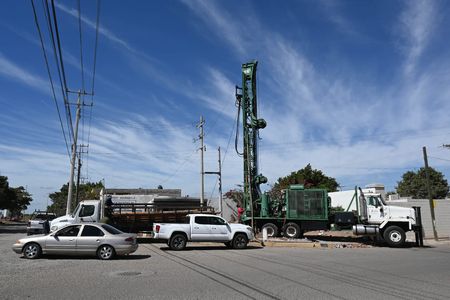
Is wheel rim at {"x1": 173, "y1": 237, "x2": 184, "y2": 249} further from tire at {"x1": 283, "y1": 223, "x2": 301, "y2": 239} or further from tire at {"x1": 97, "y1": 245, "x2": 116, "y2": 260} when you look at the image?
tire at {"x1": 283, "y1": 223, "x2": 301, "y2": 239}

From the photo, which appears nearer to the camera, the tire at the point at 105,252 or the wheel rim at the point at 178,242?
the tire at the point at 105,252

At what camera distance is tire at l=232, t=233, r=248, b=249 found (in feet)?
68.0

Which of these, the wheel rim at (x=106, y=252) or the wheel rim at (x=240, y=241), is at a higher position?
the wheel rim at (x=240, y=241)

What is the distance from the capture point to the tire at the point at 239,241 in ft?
68.0

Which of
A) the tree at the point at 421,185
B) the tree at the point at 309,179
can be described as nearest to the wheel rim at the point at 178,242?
the tree at the point at 309,179

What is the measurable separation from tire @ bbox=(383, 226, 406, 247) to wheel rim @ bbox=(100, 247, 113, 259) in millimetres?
15713

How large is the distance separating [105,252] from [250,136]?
704 inches

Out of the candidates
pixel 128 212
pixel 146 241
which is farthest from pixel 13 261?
pixel 146 241

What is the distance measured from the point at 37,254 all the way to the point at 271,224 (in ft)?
52.4

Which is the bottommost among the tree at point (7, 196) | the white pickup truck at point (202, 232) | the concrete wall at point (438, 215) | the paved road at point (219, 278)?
the paved road at point (219, 278)

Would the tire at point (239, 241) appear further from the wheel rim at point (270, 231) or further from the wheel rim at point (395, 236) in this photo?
the wheel rim at point (395, 236)

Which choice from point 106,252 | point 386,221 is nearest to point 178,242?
point 106,252

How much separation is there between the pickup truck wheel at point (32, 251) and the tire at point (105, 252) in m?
2.04

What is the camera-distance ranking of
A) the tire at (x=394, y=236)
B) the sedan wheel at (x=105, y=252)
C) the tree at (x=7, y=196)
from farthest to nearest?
the tree at (x=7, y=196) → the tire at (x=394, y=236) → the sedan wheel at (x=105, y=252)
